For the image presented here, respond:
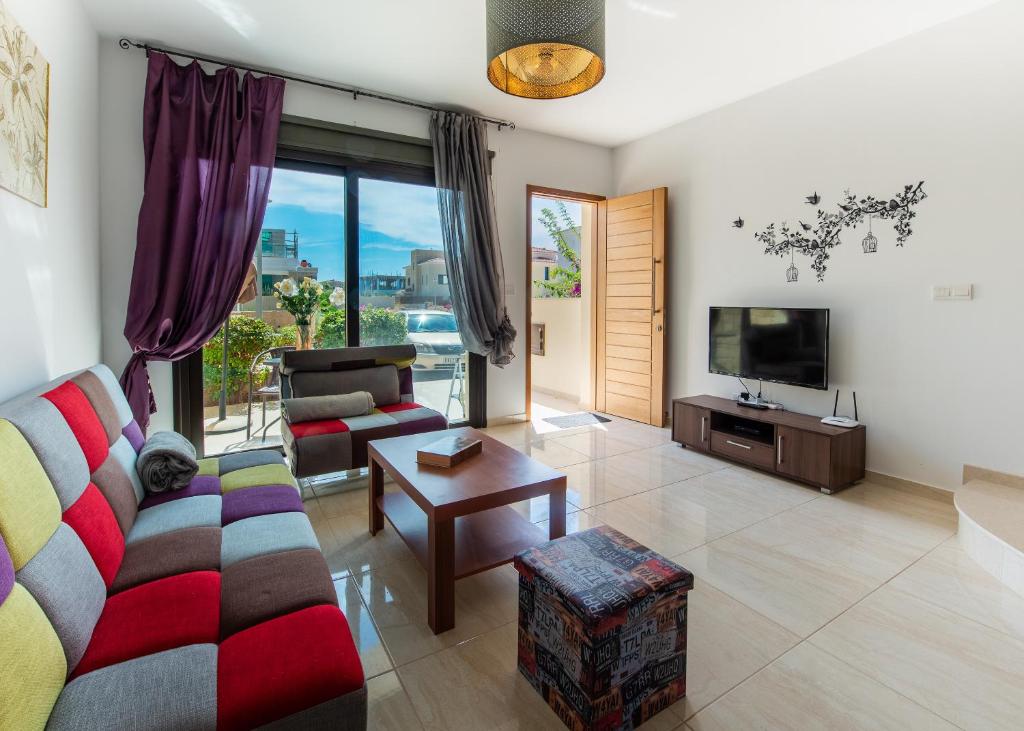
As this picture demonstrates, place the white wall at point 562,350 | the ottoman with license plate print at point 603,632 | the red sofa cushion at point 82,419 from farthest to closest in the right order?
the white wall at point 562,350 → the red sofa cushion at point 82,419 → the ottoman with license plate print at point 603,632

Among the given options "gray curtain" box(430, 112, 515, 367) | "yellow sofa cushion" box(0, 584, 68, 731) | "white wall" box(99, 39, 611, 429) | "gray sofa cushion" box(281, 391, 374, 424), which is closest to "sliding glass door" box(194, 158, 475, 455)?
"gray curtain" box(430, 112, 515, 367)

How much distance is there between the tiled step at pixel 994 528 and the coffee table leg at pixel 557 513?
1777 millimetres

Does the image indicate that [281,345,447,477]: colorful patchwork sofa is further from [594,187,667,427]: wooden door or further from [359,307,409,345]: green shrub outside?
[594,187,667,427]: wooden door

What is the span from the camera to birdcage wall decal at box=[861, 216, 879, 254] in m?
3.27

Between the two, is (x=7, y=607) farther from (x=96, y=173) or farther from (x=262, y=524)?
(x=96, y=173)

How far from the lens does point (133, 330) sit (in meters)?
3.14

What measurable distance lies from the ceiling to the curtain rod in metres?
0.05

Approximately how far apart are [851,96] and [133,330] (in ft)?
15.4

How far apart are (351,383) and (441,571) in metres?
2.04

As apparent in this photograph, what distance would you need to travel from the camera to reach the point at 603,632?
4.24 ft

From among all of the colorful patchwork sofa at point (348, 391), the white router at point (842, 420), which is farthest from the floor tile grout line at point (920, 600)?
the colorful patchwork sofa at point (348, 391)

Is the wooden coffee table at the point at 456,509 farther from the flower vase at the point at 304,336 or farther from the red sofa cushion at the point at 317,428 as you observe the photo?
the flower vase at the point at 304,336

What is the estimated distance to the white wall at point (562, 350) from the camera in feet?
19.0

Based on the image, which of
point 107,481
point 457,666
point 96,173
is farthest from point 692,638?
point 96,173
